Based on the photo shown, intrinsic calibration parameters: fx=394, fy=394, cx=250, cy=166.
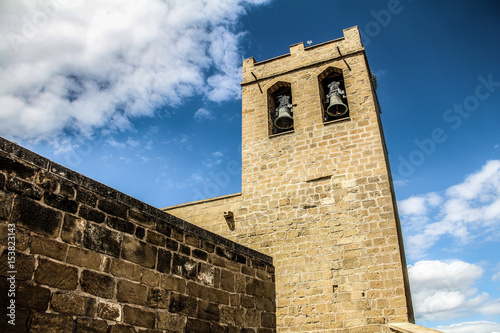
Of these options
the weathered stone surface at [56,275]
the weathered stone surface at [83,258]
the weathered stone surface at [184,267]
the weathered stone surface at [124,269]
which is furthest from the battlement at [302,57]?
the weathered stone surface at [56,275]

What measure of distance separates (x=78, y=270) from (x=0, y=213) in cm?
72

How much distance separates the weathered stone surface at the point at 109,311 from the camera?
10.1 feet

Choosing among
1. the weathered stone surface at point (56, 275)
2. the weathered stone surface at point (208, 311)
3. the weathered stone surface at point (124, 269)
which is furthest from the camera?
the weathered stone surface at point (208, 311)

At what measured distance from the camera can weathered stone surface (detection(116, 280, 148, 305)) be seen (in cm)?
328

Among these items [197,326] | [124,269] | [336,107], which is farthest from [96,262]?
[336,107]

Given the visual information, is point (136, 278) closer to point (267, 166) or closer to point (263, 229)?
point (263, 229)

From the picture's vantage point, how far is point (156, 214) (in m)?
3.84

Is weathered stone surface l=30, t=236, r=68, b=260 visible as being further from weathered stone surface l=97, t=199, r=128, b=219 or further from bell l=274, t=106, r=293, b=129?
bell l=274, t=106, r=293, b=129

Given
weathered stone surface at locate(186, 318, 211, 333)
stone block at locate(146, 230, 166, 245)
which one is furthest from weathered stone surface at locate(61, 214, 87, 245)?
weathered stone surface at locate(186, 318, 211, 333)

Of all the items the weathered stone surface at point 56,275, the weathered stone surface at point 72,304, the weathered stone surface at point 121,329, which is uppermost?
the weathered stone surface at point 56,275

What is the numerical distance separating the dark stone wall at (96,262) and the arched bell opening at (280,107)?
5383mm

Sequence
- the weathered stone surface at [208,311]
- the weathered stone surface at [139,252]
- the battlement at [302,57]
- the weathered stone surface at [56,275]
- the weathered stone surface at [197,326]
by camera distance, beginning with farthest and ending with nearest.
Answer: the battlement at [302,57] → the weathered stone surface at [208,311] → the weathered stone surface at [197,326] → the weathered stone surface at [139,252] → the weathered stone surface at [56,275]

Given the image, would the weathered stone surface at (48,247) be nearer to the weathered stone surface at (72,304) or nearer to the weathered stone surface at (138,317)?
the weathered stone surface at (72,304)

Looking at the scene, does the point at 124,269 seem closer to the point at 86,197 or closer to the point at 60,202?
the point at 86,197
